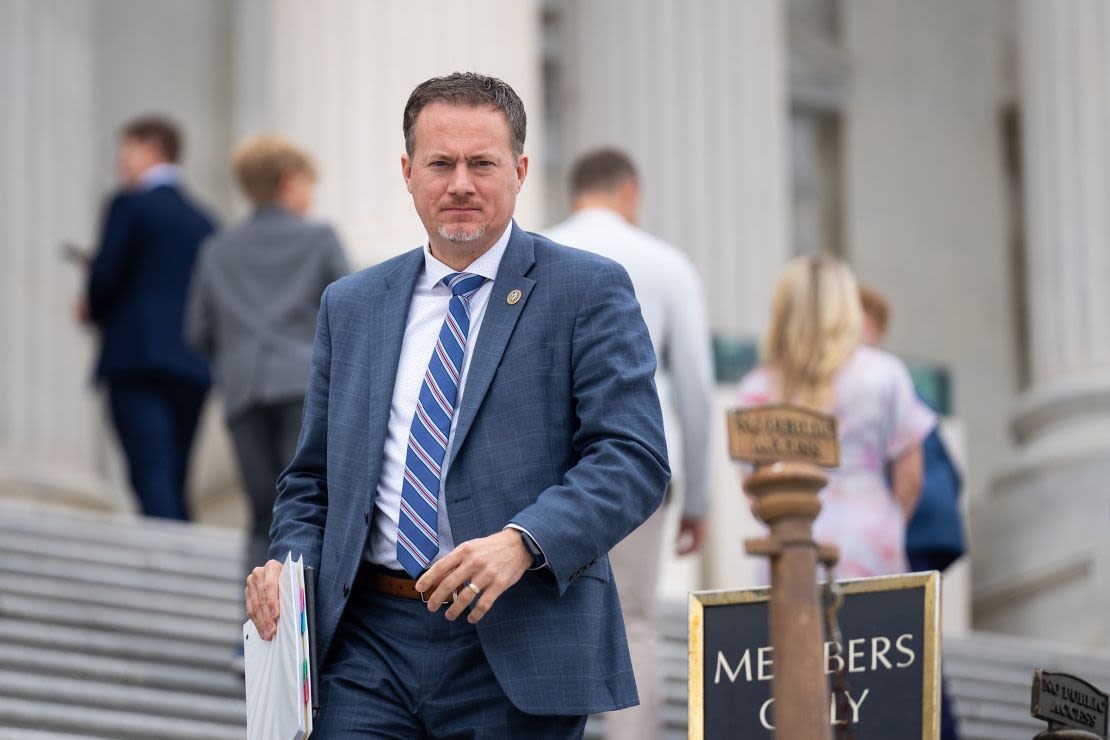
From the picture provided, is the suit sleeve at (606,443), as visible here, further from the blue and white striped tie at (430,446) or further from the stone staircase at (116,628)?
the stone staircase at (116,628)

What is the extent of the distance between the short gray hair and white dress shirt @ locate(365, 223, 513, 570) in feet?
0.69

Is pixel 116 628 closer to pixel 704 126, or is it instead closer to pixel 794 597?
pixel 794 597

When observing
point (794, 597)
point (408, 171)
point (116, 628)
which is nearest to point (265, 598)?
point (408, 171)

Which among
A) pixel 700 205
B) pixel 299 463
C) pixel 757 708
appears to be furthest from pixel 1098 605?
pixel 299 463

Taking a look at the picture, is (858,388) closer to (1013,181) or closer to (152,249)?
(152,249)

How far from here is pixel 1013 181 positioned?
1944cm

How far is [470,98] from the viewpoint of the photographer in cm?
371

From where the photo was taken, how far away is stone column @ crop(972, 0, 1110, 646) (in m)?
11.1

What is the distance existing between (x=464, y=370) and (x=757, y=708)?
126cm

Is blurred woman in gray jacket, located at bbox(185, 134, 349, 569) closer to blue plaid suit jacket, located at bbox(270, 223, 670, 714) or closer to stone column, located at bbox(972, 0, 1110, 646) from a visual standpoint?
blue plaid suit jacket, located at bbox(270, 223, 670, 714)

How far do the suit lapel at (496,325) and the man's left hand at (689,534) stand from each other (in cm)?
244

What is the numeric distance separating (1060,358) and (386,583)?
886 cm

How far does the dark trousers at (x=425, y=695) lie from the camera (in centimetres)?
359

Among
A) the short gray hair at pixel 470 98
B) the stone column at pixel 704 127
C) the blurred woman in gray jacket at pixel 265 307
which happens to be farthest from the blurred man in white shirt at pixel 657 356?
the stone column at pixel 704 127
